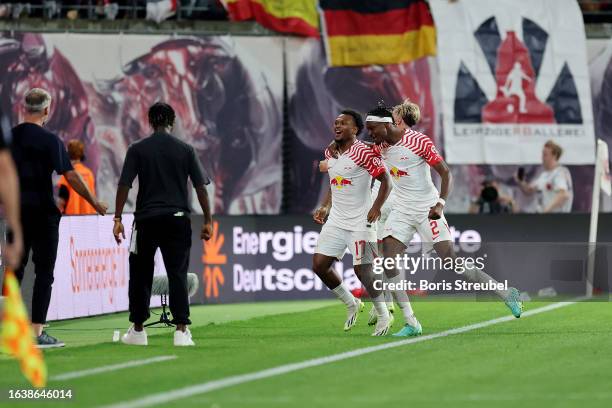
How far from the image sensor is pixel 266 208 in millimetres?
29141

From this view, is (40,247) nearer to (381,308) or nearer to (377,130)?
(381,308)

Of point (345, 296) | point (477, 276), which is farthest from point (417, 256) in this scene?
point (345, 296)

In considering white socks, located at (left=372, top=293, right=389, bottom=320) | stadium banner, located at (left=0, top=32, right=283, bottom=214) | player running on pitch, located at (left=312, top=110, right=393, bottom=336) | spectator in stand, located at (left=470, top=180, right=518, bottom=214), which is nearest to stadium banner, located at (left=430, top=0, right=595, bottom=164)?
spectator in stand, located at (left=470, top=180, right=518, bottom=214)

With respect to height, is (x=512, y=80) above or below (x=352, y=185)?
above

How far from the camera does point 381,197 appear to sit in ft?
48.2

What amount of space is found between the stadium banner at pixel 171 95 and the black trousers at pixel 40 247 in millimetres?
14787

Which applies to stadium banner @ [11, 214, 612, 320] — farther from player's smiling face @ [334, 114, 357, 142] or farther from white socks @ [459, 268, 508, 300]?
white socks @ [459, 268, 508, 300]

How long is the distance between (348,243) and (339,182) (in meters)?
0.61

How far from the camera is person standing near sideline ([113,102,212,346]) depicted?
534 inches

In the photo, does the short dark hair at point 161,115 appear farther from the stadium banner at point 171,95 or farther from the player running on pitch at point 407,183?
the stadium banner at point 171,95

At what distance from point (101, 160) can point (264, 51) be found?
3.67 meters

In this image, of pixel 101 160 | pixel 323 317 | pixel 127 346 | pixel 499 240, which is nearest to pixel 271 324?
pixel 323 317

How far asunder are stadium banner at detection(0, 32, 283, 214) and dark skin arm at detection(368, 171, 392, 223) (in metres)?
14.0

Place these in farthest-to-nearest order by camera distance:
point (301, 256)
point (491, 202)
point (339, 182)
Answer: point (491, 202), point (301, 256), point (339, 182)
